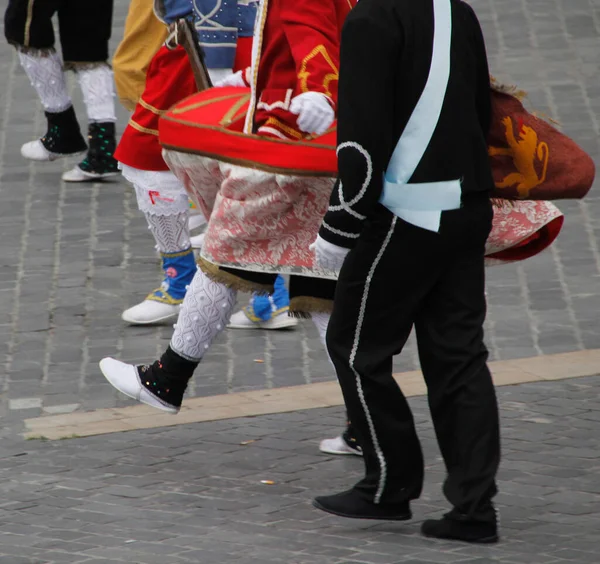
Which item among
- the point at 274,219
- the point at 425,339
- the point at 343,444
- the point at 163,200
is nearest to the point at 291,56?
the point at 274,219

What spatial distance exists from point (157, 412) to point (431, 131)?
6.85ft

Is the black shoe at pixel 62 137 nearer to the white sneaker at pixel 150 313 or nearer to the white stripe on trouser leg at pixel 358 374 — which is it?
the white sneaker at pixel 150 313

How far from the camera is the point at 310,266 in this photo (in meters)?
4.71

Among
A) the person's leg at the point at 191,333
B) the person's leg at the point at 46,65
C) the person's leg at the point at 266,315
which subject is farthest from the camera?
the person's leg at the point at 46,65

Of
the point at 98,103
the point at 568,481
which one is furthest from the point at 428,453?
the point at 98,103


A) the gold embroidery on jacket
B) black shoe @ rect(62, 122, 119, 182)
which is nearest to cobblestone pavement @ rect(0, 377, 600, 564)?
the gold embroidery on jacket

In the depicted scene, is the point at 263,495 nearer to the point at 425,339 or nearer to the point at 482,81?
the point at 425,339

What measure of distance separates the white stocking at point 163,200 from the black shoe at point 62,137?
230cm

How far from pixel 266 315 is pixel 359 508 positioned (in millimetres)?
2236

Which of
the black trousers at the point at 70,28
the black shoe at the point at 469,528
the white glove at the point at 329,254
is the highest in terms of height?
the white glove at the point at 329,254

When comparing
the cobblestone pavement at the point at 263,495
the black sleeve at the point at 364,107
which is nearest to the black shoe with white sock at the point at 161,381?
the cobblestone pavement at the point at 263,495

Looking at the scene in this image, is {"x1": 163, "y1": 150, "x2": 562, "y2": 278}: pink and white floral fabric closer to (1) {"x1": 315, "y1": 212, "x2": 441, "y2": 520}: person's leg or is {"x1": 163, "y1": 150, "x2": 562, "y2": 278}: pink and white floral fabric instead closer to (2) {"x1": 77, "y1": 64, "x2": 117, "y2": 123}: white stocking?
(1) {"x1": 315, "y1": 212, "x2": 441, "y2": 520}: person's leg

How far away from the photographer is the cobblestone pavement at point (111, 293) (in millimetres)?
6047

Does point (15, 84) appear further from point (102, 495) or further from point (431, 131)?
point (431, 131)
